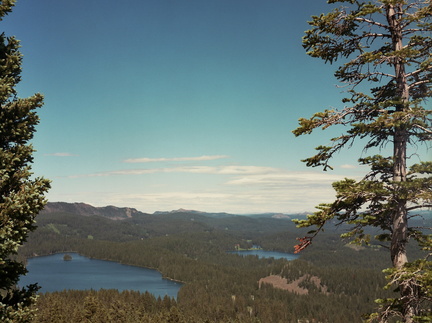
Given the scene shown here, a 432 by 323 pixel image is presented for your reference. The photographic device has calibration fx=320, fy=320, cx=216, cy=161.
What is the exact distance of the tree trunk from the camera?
40.8ft

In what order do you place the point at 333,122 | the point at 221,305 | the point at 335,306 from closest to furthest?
the point at 333,122 → the point at 221,305 → the point at 335,306

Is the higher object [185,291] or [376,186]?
[376,186]

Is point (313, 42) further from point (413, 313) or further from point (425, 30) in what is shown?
point (413, 313)

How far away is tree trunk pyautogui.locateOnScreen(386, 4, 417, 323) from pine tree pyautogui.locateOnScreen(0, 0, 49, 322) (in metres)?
15.8

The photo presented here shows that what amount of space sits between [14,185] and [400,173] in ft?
59.9

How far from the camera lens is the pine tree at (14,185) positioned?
14172 mm

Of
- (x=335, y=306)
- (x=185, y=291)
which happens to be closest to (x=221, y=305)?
(x=185, y=291)

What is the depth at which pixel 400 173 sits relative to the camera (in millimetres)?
13828

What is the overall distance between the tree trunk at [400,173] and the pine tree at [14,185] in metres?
15.8

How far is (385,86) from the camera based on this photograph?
15.6 meters

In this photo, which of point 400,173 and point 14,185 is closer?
point 400,173

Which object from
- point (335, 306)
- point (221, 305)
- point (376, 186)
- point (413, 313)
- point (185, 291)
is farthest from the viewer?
point (185, 291)

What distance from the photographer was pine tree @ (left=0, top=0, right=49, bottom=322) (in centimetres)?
1417

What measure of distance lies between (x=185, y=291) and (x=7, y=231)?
199 metres
